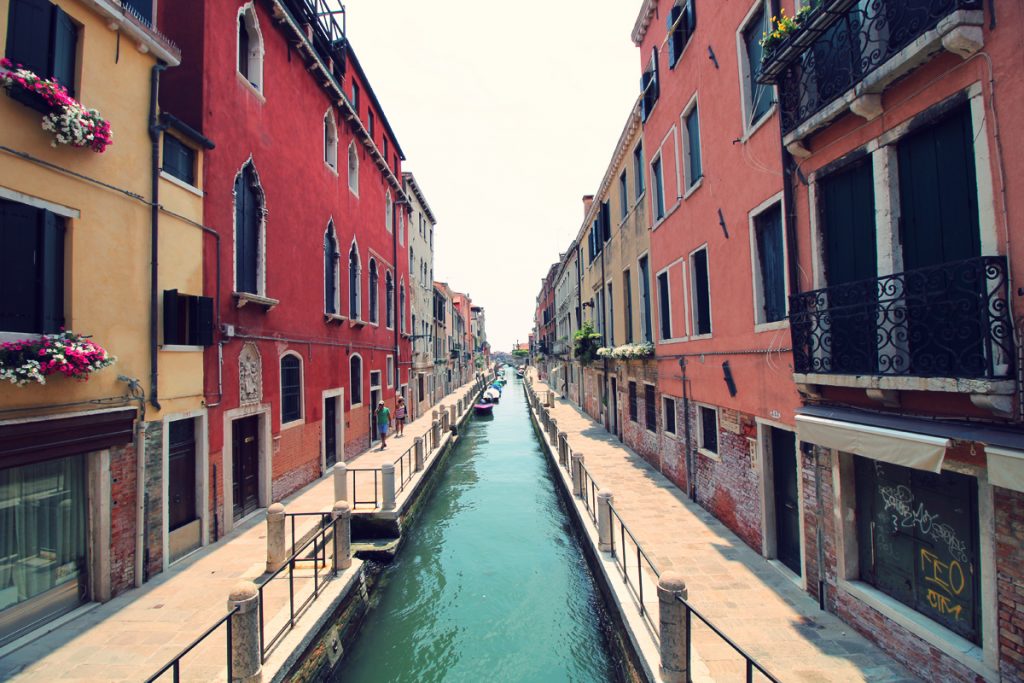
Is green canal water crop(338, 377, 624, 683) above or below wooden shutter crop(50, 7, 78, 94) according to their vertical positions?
below

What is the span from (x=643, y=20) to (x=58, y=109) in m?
13.2

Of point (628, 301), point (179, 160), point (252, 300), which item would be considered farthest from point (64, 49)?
point (628, 301)

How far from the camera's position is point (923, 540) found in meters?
4.64

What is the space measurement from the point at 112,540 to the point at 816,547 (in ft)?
30.1

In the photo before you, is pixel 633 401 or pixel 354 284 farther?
pixel 354 284

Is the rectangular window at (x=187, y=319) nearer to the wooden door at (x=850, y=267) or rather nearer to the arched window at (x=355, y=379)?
the arched window at (x=355, y=379)

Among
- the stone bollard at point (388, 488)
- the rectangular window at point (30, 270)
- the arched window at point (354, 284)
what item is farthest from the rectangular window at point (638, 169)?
the rectangular window at point (30, 270)

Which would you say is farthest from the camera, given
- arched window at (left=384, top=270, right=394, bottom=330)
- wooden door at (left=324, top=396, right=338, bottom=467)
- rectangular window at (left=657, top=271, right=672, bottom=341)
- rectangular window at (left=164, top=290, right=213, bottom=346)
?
arched window at (left=384, top=270, right=394, bottom=330)

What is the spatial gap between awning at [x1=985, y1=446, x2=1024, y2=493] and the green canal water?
5013 millimetres

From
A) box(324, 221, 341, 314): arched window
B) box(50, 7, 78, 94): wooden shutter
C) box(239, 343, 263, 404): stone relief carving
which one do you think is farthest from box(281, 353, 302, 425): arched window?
box(50, 7, 78, 94): wooden shutter

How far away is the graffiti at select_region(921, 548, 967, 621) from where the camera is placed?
4246mm

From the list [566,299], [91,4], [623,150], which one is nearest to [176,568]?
[91,4]

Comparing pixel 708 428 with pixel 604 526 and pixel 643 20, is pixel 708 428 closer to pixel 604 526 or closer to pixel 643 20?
pixel 604 526

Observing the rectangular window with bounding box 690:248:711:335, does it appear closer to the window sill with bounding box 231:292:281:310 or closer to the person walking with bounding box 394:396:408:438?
the window sill with bounding box 231:292:281:310
